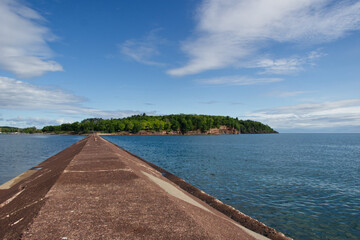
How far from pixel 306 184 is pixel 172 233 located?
20.1m

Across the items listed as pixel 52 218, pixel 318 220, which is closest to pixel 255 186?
pixel 318 220

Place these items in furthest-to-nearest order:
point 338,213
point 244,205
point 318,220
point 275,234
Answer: point 244,205 < point 338,213 < point 318,220 < point 275,234

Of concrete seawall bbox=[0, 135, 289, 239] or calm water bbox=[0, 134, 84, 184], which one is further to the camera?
calm water bbox=[0, 134, 84, 184]

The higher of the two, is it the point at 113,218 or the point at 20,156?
the point at 113,218

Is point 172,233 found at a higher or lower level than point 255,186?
higher

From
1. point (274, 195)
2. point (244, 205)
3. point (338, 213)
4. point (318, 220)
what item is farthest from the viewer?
point (274, 195)

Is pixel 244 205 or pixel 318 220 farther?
pixel 244 205

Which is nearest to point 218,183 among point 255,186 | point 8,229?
point 255,186

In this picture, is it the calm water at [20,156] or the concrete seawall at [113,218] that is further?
the calm water at [20,156]

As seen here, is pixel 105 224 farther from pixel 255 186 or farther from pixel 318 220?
Answer: pixel 255 186

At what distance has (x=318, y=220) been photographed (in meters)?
13.2

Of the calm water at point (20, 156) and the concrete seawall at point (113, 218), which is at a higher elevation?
the concrete seawall at point (113, 218)

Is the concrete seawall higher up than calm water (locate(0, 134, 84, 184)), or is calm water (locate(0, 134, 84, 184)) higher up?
the concrete seawall

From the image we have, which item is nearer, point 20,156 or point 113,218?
point 113,218
